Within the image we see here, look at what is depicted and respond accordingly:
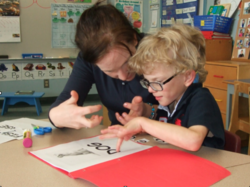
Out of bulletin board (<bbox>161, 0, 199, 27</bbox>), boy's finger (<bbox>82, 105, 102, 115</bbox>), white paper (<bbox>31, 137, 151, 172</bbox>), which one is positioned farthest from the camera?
bulletin board (<bbox>161, 0, 199, 27</bbox>)

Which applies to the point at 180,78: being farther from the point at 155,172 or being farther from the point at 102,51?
the point at 155,172

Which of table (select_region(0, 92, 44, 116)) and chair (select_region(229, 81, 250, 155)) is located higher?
chair (select_region(229, 81, 250, 155))

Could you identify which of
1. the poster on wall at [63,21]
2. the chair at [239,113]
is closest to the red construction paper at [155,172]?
the chair at [239,113]

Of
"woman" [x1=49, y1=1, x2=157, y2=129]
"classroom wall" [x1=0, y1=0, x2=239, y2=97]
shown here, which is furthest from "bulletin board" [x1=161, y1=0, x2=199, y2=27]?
"woman" [x1=49, y1=1, x2=157, y2=129]

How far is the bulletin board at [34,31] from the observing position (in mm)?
4125

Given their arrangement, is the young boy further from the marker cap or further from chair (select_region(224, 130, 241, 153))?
the marker cap

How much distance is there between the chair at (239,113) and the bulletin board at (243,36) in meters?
0.66

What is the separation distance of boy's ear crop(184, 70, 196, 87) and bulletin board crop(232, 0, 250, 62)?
6.66 feet

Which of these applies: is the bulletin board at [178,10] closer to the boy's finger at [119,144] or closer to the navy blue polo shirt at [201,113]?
the navy blue polo shirt at [201,113]

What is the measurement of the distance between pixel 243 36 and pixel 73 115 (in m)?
2.49

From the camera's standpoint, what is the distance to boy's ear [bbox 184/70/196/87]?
985 mm

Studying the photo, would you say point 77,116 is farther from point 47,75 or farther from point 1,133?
point 47,75

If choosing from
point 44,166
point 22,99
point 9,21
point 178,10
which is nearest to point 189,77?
point 44,166

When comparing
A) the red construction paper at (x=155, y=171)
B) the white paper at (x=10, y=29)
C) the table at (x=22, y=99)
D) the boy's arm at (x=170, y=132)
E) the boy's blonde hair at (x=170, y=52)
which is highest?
the white paper at (x=10, y=29)
